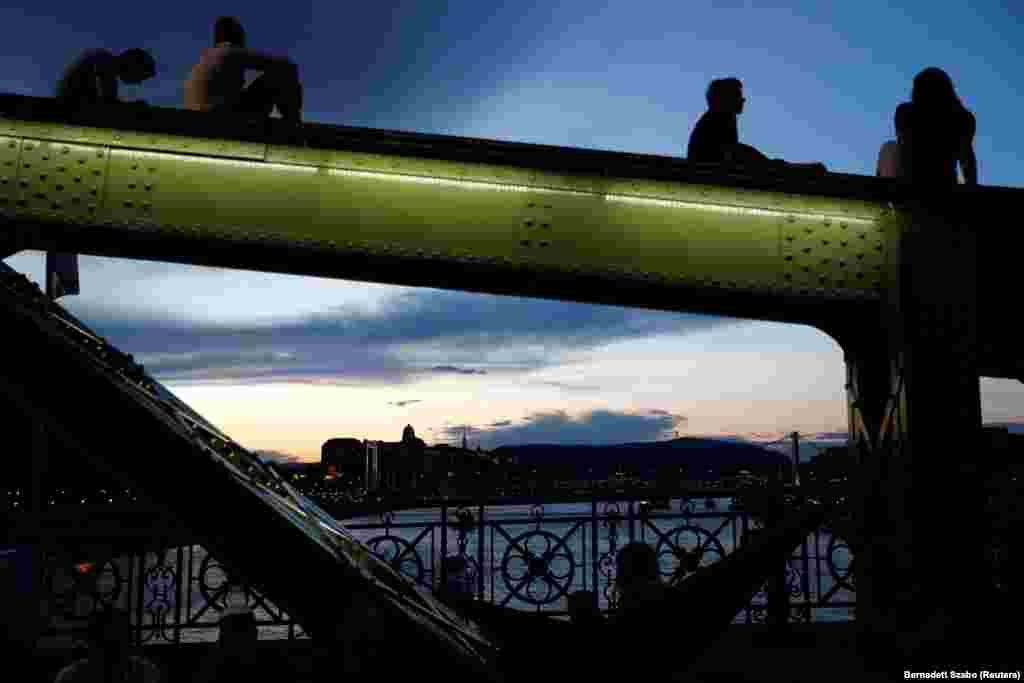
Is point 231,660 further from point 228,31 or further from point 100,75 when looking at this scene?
point 228,31

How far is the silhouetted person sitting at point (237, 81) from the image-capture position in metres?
6.83

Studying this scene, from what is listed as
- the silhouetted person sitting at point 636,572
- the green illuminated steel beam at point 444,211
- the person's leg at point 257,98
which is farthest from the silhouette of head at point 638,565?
the person's leg at point 257,98

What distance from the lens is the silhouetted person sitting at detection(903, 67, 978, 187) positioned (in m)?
6.77

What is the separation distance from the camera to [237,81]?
6.88 meters

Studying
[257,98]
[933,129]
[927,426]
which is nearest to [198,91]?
[257,98]

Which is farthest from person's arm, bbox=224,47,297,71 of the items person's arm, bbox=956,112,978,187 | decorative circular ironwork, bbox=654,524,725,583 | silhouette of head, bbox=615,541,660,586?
person's arm, bbox=956,112,978,187

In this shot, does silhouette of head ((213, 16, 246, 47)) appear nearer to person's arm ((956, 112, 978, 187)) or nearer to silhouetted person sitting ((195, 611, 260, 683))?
silhouetted person sitting ((195, 611, 260, 683))

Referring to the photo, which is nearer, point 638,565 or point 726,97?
point 638,565

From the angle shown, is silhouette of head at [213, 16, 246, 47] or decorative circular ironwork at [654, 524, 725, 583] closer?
silhouette of head at [213, 16, 246, 47]

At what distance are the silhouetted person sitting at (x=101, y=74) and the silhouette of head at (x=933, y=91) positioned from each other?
21.2 ft

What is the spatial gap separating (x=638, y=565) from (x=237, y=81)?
5352mm

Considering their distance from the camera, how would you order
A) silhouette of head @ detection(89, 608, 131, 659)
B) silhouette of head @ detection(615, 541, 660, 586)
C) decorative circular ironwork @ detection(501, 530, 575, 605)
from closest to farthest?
silhouette of head @ detection(89, 608, 131, 659) < silhouette of head @ detection(615, 541, 660, 586) < decorative circular ironwork @ detection(501, 530, 575, 605)

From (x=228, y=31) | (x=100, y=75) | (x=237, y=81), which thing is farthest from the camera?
(x=228, y=31)

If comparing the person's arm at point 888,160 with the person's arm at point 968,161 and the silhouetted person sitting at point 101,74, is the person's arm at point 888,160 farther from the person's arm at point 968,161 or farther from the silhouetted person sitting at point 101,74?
the silhouetted person sitting at point 101,74
